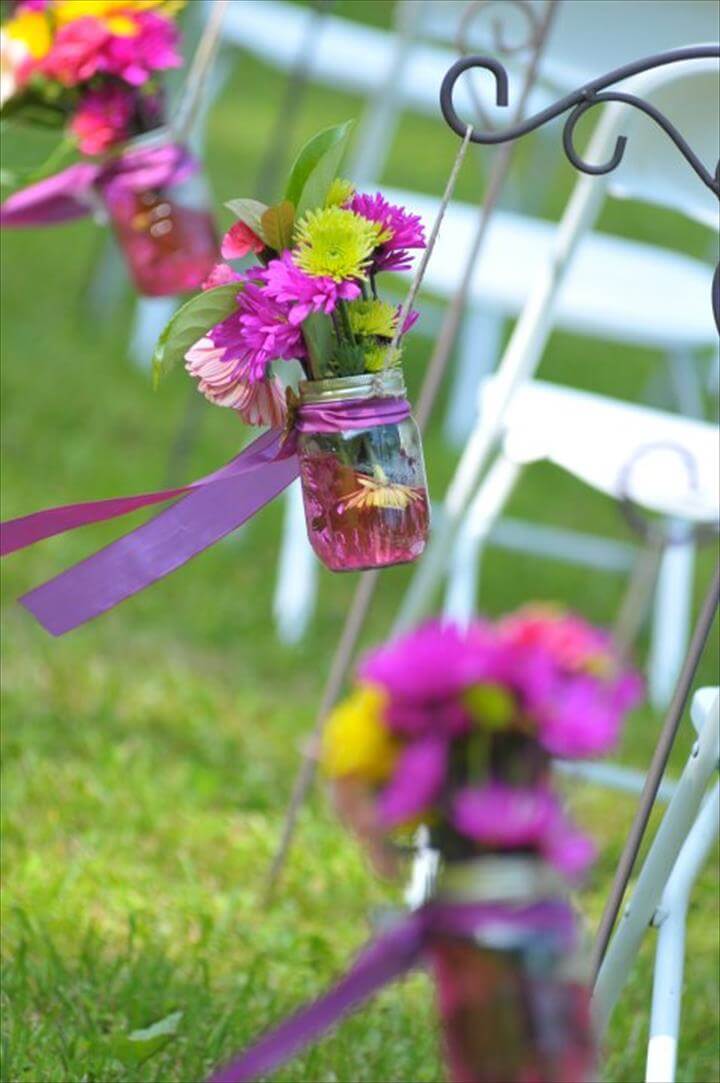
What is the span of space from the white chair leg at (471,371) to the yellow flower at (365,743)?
12.2 feet

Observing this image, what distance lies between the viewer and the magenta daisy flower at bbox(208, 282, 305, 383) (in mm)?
1141

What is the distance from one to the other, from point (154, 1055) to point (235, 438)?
2555 millimetres

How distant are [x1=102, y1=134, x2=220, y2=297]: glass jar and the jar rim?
96cm

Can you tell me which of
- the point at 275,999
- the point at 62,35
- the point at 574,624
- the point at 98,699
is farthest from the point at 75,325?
the point at 574,624

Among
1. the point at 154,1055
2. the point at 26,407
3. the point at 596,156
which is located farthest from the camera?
the point at 26,407

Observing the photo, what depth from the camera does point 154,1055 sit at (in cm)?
166

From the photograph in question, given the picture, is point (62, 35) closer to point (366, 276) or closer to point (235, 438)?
point (366, 276)

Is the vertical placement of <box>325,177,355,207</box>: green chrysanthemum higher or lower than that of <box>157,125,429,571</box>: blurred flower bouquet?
higher

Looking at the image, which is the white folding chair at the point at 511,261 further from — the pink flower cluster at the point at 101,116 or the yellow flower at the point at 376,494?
the yellow flower at the point at 376,494

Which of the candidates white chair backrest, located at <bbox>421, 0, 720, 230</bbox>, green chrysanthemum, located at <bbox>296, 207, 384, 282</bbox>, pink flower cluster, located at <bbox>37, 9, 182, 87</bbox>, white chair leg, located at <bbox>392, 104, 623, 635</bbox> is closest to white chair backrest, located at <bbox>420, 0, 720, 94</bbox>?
white chair backrest, located at <bbox>421, 0, 720, 230</bbox>

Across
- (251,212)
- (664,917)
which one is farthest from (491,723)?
(664,917)

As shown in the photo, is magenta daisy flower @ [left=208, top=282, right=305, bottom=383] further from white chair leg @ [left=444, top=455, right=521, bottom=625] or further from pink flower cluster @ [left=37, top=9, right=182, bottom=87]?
white chair leg @ [left=444, top=455, right=521, bottom=625]

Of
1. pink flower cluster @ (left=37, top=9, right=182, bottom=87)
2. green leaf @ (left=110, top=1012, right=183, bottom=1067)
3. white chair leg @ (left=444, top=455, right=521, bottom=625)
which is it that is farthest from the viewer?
white chair leg @ (left=444, top=455, right=521, bottom=625)

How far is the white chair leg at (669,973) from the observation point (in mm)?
1413
